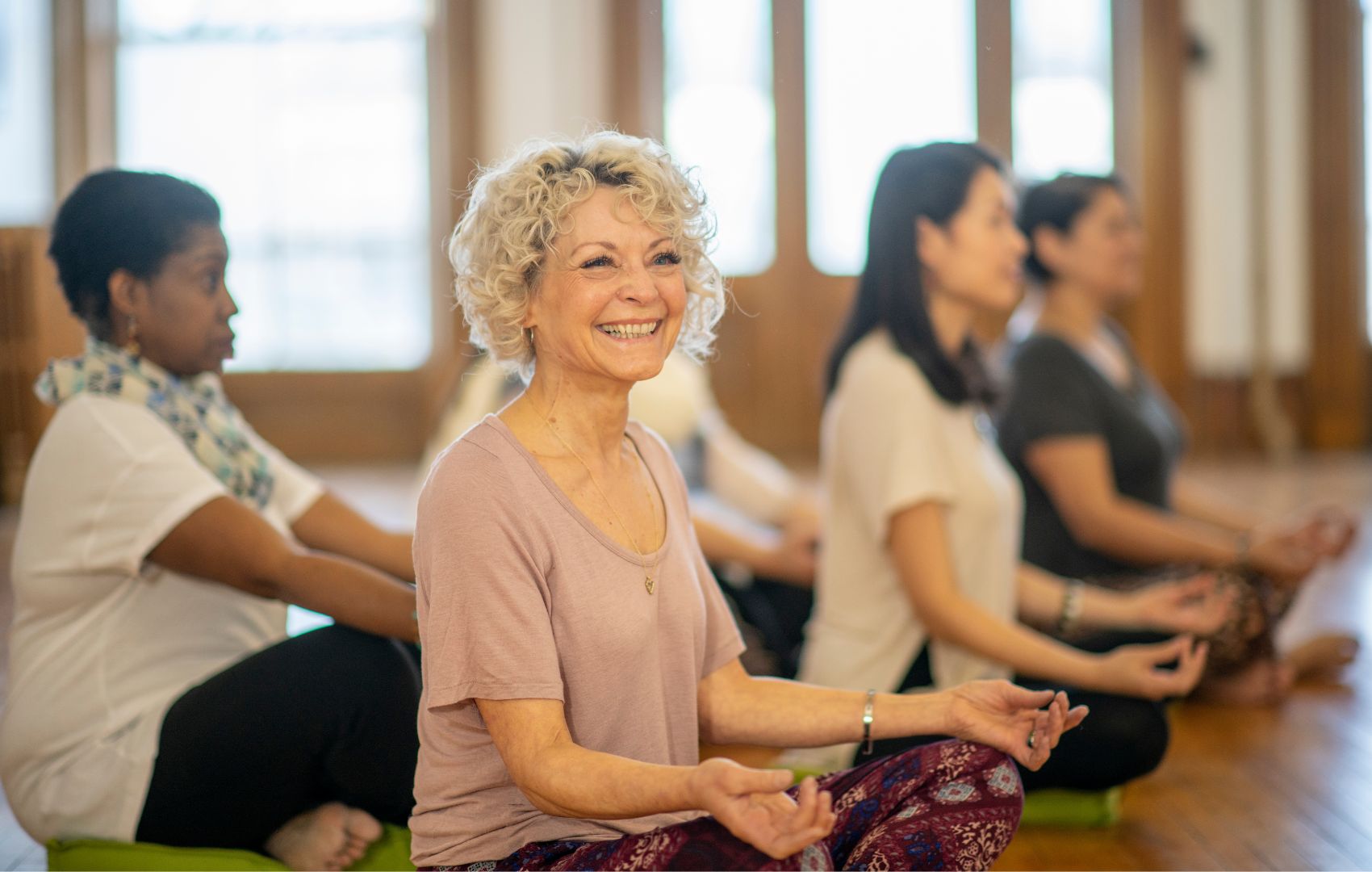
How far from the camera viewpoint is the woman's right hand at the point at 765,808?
1015mm

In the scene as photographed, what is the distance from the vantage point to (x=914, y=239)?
6.97 ft

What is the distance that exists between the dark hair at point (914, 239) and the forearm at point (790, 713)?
842 millimetres

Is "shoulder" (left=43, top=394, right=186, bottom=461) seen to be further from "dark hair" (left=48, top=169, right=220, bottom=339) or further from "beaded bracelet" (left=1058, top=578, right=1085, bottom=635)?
"beaded bracelet" (left=1058, top=578, right=1085, bottom=635)

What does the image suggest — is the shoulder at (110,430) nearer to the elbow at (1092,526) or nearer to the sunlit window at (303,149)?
the elbow at (1092,526)

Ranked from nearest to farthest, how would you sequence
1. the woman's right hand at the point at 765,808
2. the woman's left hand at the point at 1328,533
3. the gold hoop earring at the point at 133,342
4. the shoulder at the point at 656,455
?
the woman's right hand at the point at 765,808, the shoulder at the point at 656,455, the gold hoop earring at the point at 133,342, the woman's left hand at the point at 1328,533

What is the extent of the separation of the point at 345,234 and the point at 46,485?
19.4 ft

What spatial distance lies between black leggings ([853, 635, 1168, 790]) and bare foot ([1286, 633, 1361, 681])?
99cm

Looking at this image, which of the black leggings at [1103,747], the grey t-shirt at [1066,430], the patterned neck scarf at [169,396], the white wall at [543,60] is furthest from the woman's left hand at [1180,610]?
the white wall at [543,60]

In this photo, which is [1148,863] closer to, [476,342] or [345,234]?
[476,342]

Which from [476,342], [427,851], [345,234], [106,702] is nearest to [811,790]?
[427,851]

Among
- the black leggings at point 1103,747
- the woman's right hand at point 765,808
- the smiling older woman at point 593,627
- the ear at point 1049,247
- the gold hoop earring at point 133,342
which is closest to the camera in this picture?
the woman's right hand at point 765,808

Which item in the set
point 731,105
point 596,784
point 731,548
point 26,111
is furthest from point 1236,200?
point 596,784

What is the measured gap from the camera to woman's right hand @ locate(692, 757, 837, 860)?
101 cm

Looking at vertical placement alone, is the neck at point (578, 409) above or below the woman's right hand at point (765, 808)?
above
